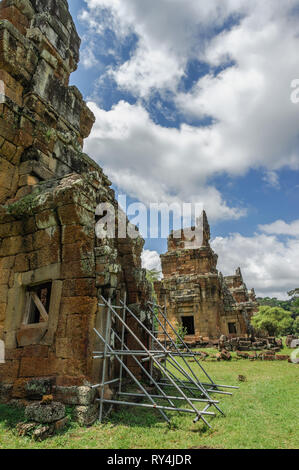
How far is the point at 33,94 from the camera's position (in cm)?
723

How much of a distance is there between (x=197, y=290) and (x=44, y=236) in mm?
14769

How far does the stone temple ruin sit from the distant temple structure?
37.3 feet

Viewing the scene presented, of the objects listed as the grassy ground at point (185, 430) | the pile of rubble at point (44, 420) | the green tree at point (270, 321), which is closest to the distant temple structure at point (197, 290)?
the green tree at point (270, 321)

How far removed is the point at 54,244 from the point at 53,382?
95.2 inches

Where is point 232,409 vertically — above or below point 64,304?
below

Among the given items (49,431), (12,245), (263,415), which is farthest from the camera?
(12,245)

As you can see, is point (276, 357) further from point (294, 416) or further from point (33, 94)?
Result: point (33, 94)

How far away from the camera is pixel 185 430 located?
452 centimetres

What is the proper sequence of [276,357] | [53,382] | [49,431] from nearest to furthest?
1. [49,431]
2. [53,382]
3. [276,357]

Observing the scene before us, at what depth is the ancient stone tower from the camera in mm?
5020

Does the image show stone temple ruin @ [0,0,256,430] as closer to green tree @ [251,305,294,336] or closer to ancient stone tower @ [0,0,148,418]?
ancient stone tower @ [0,0,148,418]

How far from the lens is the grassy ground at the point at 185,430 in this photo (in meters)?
3.88

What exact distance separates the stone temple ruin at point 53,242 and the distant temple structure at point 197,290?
11356mm
